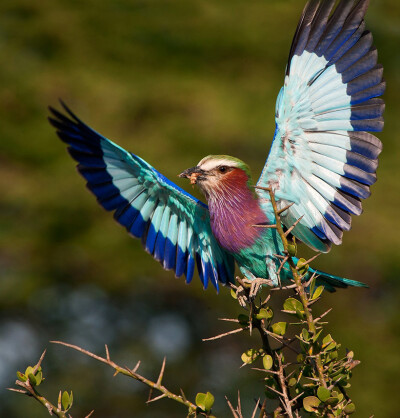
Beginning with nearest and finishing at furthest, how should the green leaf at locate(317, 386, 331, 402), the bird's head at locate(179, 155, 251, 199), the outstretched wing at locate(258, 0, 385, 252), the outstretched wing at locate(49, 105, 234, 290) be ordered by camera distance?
the green leaf at locate(317, 386, 331, 402) < the outstretched wing at locate(258, 0, 385, 252) < the bird's head at locate(179, 155, 251, 199) < the outstretched wing at locate(49, 105, 234, 290)

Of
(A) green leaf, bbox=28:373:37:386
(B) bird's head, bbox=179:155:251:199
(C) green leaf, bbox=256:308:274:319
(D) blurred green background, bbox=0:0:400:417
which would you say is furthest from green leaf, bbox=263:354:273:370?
(D) blurred green background, bbox=0:0:400:417

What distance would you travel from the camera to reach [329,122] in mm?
2920

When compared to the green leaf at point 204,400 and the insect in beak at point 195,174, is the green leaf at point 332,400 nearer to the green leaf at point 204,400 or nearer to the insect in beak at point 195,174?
the green leaf at point 204,400

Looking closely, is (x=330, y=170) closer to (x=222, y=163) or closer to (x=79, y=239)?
(x=222, y=163)

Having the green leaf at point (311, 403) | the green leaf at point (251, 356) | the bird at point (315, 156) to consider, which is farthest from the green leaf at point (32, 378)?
the bird at point (315, 156)

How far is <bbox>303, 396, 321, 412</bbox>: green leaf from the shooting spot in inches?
74.8

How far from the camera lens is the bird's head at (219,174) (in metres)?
3.20

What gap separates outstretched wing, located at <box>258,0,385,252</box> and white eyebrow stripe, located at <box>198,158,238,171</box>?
28 centimetres

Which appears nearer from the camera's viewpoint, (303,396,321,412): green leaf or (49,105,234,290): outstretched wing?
(303,396,321,412): green leaf

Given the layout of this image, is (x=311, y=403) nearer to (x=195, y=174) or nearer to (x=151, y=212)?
(x=195, y=174)

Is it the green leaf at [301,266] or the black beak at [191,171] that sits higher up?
the black beak at [191,171]

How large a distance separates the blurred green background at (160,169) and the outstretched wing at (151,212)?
1893 mm

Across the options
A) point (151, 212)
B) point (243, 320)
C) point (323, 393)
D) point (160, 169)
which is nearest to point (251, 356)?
point (243, 320)

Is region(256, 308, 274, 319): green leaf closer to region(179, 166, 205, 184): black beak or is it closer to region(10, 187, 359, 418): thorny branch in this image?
region(10, 187, 359, 418): thorny branch
